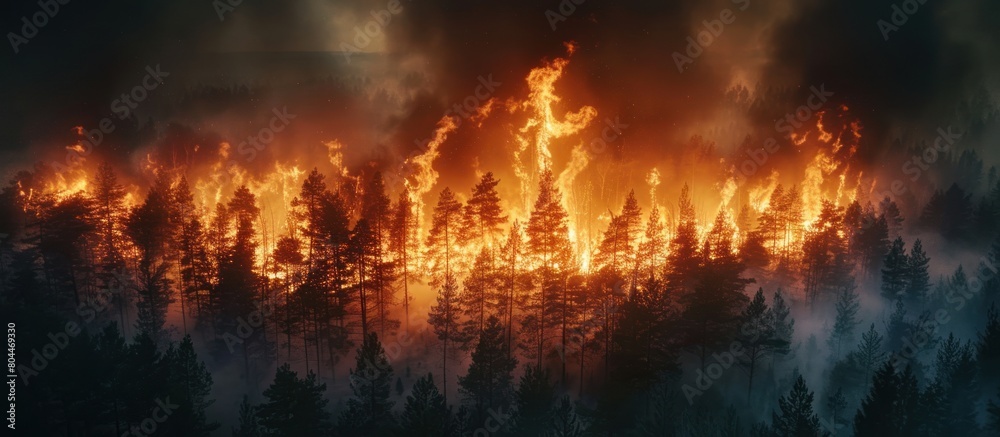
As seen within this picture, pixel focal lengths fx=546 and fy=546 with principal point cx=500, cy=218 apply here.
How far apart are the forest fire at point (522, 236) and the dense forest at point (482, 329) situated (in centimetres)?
26

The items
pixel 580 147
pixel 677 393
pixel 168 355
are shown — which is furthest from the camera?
pixel 580 147

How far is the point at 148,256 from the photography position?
4153 centimetres

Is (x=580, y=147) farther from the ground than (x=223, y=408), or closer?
farther from the ground

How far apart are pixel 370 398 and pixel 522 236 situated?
19.6 meters

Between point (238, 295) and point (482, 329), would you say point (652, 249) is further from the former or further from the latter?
point (238, 295)

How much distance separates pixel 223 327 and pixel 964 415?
46.2 meters

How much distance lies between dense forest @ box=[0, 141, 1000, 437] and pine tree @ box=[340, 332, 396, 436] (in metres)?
0.13

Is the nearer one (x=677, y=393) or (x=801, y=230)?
(x=677, y=393)

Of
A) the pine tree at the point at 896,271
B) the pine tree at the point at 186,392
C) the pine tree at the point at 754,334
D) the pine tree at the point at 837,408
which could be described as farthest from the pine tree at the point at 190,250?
the pine tree at the point at 896,271

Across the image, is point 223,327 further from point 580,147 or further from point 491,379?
point 580,147

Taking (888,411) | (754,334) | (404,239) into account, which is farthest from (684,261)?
(404,239)

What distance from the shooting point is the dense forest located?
96.1 ft

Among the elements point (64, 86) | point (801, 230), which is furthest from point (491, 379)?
point (64, 86)

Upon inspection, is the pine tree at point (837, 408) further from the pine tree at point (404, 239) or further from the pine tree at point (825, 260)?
the pine tree at point (404, 239)
